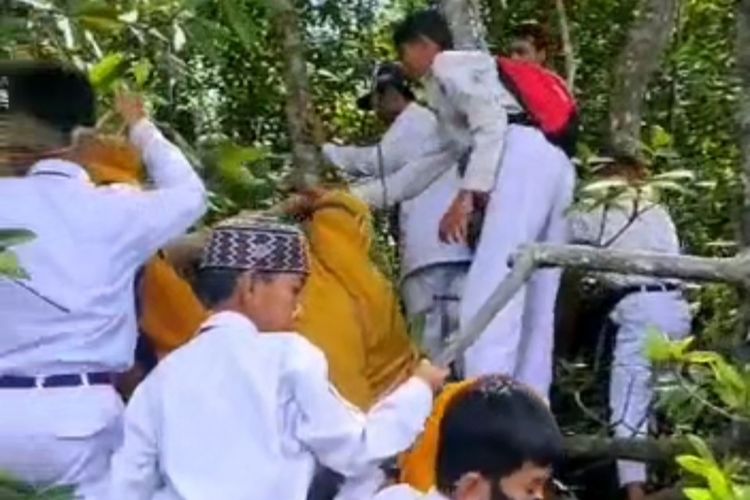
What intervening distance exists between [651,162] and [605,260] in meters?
2.01

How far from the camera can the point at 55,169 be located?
4258 millimetres

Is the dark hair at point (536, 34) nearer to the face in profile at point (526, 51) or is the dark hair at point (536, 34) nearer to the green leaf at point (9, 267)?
the face in profile at point (526, 51)

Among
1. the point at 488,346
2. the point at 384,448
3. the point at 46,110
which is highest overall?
the point at 46,110

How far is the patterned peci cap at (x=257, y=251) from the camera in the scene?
397 centimetres

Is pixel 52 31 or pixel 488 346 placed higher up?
pixel 52 31

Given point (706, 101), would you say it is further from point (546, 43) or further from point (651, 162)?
point (651, 162)

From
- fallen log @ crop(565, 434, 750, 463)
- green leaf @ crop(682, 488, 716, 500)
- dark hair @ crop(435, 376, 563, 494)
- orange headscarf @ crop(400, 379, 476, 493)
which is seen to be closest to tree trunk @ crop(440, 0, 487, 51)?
fallen log @ crop(565, 434, 750, 463)

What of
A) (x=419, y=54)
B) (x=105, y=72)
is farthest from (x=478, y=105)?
(x=105, y=72)

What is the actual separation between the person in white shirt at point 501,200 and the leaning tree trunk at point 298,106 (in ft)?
1.40

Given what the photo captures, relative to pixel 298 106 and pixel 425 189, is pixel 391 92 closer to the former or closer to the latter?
pixel 298 106

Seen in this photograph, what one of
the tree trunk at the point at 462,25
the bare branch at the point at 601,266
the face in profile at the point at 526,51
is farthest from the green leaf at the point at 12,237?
the face in profile at the point at 526,51

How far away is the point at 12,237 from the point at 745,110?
7.86 feet

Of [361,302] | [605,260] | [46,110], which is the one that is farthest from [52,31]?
[605,260]

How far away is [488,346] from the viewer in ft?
19.1
